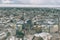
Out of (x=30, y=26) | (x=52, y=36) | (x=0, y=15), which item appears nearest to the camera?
(x=52, y=36)

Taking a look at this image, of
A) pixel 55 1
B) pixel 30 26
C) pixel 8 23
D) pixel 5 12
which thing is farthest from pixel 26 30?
pixel 55 1

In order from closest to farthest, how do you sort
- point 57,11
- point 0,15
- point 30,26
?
point 30,26 < point 0,15 < point 57,11

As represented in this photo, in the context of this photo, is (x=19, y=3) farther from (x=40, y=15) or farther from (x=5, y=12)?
(x=40, y=15)

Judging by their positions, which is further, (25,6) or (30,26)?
(25,6)

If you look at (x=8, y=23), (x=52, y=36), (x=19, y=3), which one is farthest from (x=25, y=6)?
(x=52, y=36)

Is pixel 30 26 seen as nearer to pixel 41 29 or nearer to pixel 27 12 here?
pixel 41 29

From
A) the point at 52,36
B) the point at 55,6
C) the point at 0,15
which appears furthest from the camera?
the point at 55,6

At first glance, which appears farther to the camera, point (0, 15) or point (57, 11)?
point (57, 11)
